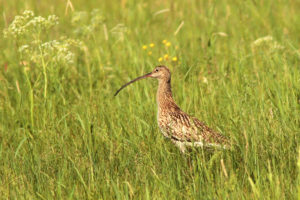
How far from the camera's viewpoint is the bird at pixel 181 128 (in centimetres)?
547

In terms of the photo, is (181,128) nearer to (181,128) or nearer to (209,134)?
(181,128)

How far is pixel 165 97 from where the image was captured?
648 cm

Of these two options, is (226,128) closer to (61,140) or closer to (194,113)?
(194,113)

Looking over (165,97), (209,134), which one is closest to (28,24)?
(165,97)

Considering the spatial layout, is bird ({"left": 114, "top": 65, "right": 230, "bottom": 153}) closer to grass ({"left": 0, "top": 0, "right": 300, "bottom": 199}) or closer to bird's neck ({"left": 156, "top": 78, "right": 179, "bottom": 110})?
bird's neck ({"left": 156, "top": 78, "right": 179, "bottom": 110})

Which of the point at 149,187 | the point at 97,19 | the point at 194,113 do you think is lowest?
the point at 149,187

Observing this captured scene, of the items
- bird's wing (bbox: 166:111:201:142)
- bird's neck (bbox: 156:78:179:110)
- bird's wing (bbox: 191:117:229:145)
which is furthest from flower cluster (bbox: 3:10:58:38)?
bird's wing (bbox: 191:117:229:145)

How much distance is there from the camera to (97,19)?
8469mm

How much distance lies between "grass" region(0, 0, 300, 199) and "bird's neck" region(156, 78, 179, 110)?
0.23 m

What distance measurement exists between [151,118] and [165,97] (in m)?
0.30

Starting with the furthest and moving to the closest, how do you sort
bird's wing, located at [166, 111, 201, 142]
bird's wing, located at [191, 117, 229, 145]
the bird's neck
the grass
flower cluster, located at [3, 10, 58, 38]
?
the bird's neck → flower cluster, located at [3, 10, 58, 38] → bird's wing, located at [166, 111, 201, 142] → bird's wing, located at [191, 117, 229, 145] → the grass

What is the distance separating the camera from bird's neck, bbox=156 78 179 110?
20.8 ft

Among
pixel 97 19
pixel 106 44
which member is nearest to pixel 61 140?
pixel 97 19

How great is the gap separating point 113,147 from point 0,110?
6.29ft
